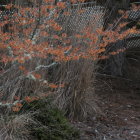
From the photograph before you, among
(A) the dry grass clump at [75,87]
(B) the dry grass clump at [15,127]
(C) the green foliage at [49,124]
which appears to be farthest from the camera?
(A) the dry grass clump at [75,87]

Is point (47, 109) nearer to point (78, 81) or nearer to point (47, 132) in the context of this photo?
point (47, 132)

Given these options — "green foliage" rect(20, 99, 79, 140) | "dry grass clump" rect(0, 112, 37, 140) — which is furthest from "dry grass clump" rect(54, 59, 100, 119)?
"dry grass clump" rect(0, 112, 37, 140)

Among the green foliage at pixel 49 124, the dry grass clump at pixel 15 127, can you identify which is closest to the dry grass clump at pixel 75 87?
the green foliage at pixel 49 124

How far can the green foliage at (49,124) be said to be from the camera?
14.4 ft

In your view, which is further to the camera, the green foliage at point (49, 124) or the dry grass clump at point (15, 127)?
the green foliage at point (49, 124)

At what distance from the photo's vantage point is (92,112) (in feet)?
19.4

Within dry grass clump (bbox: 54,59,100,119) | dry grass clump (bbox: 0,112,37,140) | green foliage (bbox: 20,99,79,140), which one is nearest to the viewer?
dry grass clump (bbox: 0,112,37,140)

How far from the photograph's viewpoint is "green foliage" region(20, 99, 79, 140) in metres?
4.39

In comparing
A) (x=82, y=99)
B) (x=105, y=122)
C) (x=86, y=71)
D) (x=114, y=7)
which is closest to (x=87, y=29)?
(x=86, y=71)

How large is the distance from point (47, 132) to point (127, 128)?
5.19 feet

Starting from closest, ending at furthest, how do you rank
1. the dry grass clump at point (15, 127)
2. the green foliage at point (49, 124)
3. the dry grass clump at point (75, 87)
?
1. the dry grass clump at point (15, 127)
2. the green foliage at point (49, 124)
3. the dry grass clump at point (75, 87)

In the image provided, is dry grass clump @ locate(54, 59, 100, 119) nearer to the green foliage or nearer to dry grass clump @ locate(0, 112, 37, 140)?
the green foliage

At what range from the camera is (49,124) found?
453 cm

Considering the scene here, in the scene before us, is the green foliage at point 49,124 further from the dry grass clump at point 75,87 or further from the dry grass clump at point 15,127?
the dry grass clump at point 75,87
